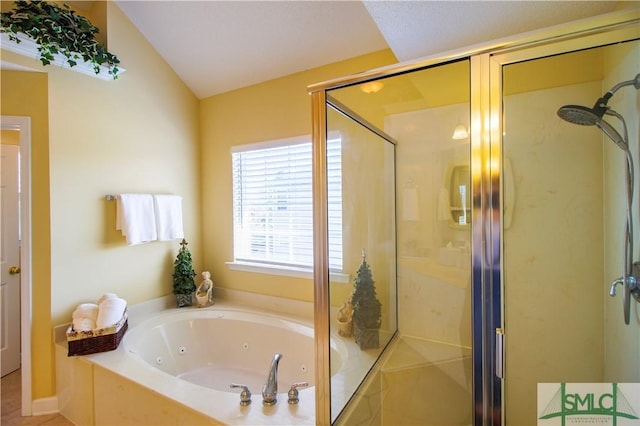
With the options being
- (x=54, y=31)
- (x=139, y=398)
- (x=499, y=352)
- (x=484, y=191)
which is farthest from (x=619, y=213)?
(x=54, y=31)

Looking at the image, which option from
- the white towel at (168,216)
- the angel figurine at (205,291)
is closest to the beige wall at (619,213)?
the angel figurine at (205,291)

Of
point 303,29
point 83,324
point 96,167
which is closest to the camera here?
point 83,324

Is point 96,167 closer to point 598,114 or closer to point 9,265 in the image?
point 9,265

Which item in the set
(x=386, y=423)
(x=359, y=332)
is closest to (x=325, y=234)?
(x=359, y=332)

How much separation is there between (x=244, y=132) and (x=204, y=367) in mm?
2026

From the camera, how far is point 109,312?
6.37ft

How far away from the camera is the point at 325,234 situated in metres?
1.32

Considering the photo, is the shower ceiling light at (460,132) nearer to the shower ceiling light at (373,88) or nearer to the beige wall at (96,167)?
the shower ceiling light at (373,88)

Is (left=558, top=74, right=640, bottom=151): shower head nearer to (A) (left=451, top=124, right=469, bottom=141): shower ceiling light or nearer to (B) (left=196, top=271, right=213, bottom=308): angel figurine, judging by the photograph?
(A) (left=451, top=124, right=469, bottom=141): shower ceiling light

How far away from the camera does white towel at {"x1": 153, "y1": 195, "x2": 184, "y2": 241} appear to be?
95.2 inches

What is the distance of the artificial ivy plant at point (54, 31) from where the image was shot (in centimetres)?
170

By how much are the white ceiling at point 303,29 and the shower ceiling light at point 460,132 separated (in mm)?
423

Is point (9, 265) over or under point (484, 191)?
under

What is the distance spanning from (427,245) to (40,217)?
2550 mm
